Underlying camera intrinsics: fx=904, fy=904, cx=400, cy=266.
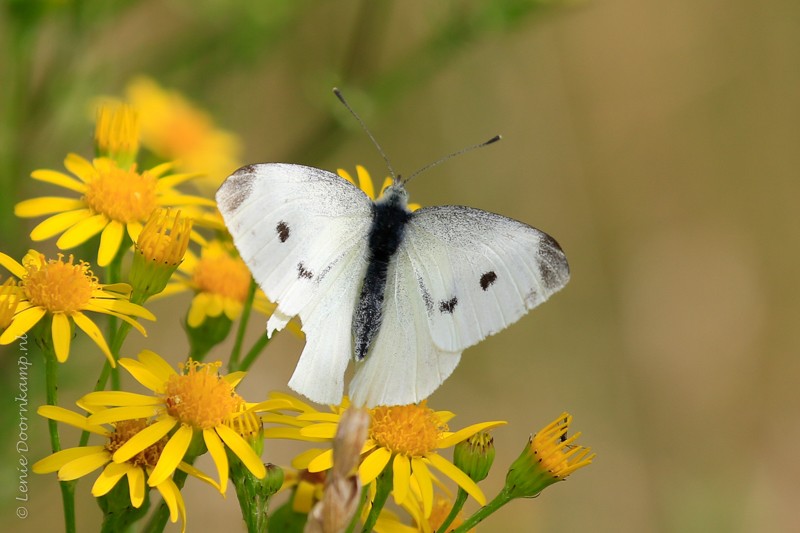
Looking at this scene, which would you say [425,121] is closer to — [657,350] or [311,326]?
[657,350]

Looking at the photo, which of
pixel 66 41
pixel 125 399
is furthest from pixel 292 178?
pixel 66 41

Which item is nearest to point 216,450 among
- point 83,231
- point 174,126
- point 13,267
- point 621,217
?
point 13,267

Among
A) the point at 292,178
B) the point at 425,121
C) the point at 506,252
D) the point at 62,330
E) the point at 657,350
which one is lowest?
the point at 62,330

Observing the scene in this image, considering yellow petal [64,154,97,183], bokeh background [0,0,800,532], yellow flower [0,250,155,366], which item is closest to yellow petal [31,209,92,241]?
yellow petal [64,154,97,183]

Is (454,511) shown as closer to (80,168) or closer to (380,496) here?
(380,496)

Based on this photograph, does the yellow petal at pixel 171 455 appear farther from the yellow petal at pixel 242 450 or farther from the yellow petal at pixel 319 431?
the yellow petal at pixel 319 431

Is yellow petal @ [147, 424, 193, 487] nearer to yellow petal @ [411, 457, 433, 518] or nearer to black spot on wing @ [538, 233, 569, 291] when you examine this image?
yellow petal @ [411, 457, 433, 518]

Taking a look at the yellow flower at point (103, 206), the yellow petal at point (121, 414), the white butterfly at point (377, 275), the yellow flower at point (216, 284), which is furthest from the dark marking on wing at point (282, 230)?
the yellow petal at point (121, 414)
